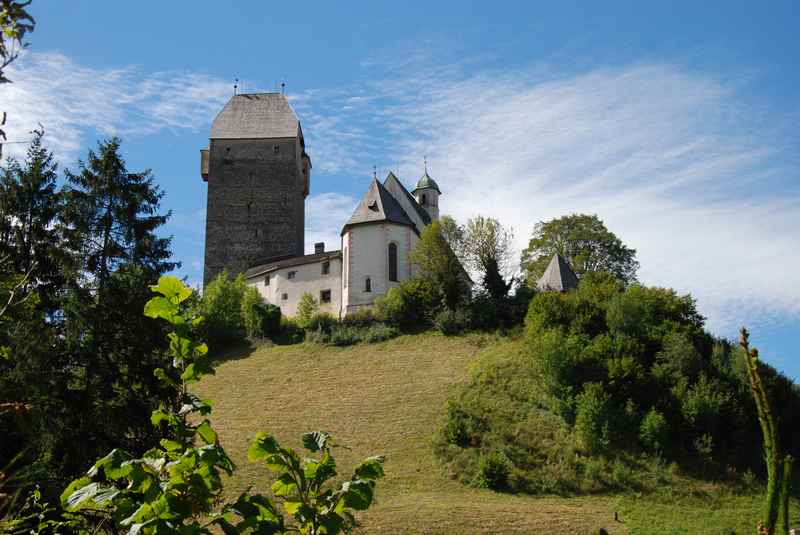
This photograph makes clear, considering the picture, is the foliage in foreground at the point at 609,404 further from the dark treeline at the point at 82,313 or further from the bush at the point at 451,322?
the dark treeline at the point at 82,313

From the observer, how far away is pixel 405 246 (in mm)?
48719

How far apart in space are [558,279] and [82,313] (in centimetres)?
2814

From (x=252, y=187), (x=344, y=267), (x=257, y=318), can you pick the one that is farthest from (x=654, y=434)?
(x=252, y=187)

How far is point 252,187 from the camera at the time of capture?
58.0m

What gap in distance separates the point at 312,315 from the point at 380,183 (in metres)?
9.66

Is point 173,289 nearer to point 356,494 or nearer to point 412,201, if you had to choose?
point 356,494

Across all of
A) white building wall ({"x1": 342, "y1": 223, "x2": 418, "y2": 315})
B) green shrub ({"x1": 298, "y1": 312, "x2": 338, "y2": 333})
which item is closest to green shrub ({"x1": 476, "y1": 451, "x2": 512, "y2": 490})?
green shrub ({"x1": 298, "y1": 312, "x2": 338, "y2": 333})

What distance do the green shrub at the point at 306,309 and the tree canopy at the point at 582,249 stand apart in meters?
14.6

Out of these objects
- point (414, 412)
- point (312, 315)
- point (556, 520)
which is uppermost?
point (312, 315)

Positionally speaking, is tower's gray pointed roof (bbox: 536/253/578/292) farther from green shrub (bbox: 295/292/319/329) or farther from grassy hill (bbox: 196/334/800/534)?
green shrub (bbox: 295/292/319/329)

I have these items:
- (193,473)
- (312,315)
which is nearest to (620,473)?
(312,315)

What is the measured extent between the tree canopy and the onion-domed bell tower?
23.1 feet

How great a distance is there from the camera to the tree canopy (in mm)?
55594

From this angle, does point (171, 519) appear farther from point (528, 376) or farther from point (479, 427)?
point (528, 376)
